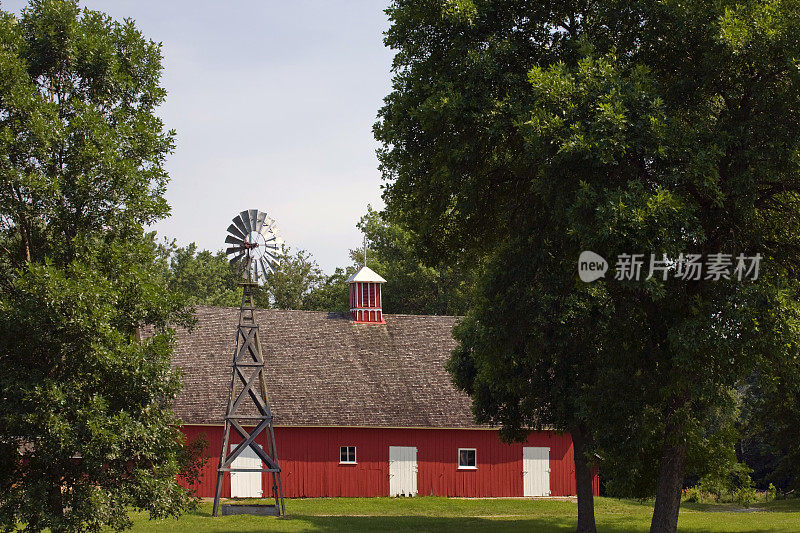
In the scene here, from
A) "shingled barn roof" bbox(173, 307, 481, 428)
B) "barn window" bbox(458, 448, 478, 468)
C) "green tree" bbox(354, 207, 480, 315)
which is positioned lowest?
"barn window" bbox(458, 448, 478, 468)

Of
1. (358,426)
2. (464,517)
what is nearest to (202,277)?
(358,426)

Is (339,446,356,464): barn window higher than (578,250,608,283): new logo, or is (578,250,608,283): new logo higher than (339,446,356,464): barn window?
(578,250,608,283): new logo

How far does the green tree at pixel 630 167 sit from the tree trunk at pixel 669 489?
31 mm

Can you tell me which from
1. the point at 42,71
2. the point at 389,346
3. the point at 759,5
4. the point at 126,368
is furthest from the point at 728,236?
the point at 389,346

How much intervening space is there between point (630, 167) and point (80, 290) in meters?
10.9

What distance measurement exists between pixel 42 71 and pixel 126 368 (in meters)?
6.99

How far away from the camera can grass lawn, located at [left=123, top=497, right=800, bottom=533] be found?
26875 mm

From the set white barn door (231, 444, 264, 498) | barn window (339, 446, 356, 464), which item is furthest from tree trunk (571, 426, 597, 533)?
white barn door (231, 444, 264, 498)

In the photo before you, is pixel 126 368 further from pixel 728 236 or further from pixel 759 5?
pixel 759 5

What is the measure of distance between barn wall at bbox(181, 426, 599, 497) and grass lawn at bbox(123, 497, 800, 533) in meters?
1.12

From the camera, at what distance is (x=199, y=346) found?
129 ft

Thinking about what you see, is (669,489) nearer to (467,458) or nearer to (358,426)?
(358,426)

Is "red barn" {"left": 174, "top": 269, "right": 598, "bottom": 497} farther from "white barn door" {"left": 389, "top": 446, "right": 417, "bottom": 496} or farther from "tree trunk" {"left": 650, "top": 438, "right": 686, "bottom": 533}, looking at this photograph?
"tree trunk" {"left": 650, "top": 438, "right": 686, "bottom": 533}

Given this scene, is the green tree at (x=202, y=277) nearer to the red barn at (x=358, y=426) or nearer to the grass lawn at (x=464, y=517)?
the red barn at (x=358, y=426)
